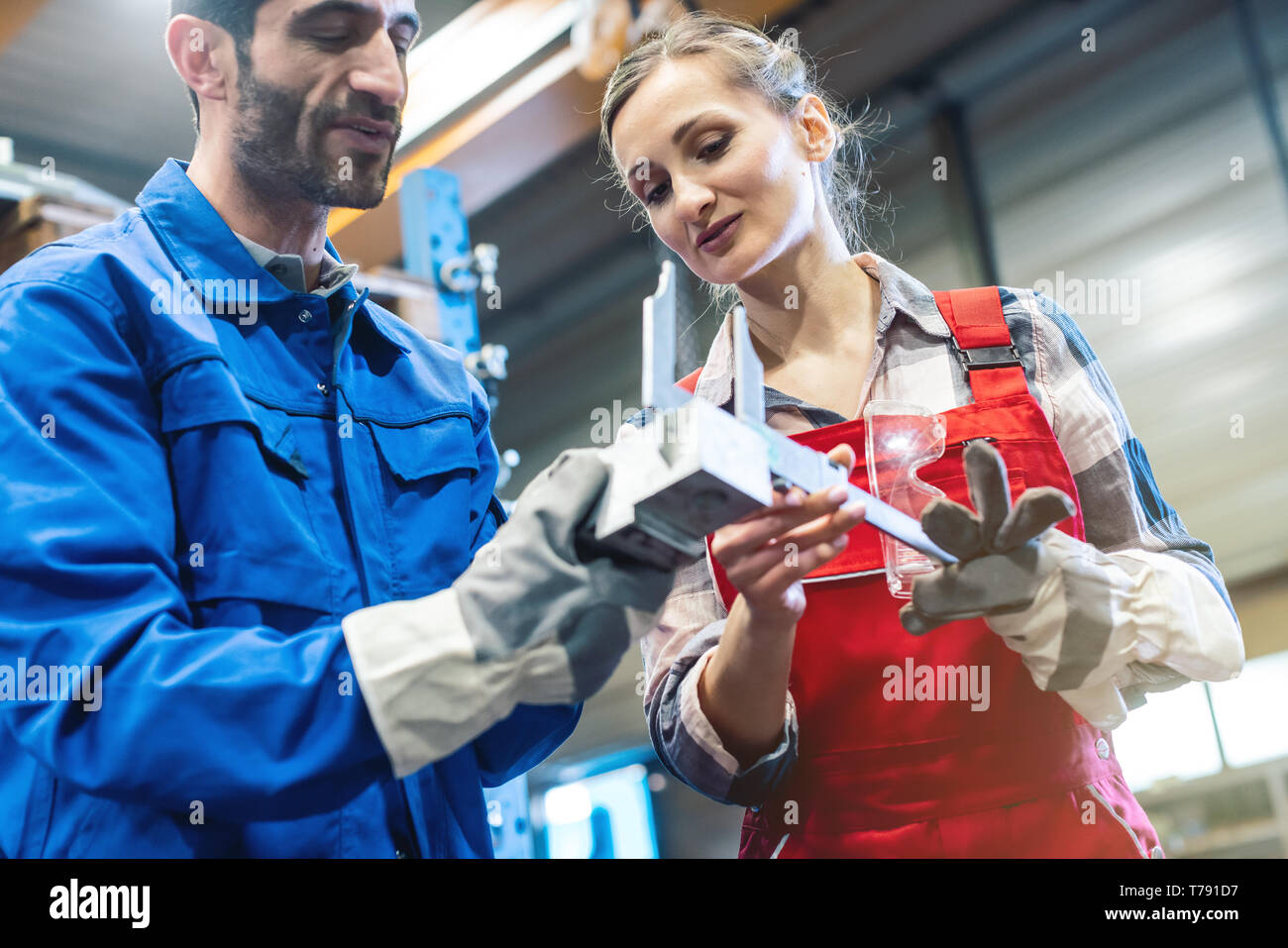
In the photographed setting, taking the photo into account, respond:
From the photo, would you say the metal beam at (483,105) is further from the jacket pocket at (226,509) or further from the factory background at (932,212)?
the jacket pocket at (226,509)

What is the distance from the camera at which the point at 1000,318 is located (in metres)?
1.62

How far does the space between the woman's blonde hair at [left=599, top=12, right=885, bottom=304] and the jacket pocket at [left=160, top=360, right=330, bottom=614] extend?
31.6 inches

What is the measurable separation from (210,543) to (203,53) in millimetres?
641

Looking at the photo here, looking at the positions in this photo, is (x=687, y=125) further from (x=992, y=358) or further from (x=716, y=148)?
(x=992, y=358)

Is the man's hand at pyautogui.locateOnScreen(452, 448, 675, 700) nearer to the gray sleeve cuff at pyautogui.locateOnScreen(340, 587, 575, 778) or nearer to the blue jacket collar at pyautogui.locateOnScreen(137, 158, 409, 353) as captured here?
the gray sleeve cuff at pyautogui.locateOnScreen(340, 587, 575, 778)

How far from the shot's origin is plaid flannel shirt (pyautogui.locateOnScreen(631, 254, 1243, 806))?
1365 millimetres

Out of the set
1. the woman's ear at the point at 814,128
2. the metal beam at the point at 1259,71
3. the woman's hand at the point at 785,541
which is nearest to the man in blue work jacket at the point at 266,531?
the woman's hand at the point at 785,541

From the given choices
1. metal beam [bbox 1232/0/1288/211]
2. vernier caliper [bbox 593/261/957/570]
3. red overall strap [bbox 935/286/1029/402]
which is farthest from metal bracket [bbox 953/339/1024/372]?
metal beam [bbox 1232/0/1288/211]

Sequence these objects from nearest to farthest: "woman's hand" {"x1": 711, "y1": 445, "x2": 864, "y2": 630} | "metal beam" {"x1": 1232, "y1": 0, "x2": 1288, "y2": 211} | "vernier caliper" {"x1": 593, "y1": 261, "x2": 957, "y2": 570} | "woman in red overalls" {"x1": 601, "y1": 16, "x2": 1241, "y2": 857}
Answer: "vernier caliper" {"x1": 593, "y1": 261, "x2": 957, "y2": 570}, "woman's hand" {"x1": 711, "y1": 445, "x2": 864, "y2": 630}, "woman in red overalls" {"x1": 601, "y1": 16, "x2": 1241, "y2": 857}, "metal beam" {"x1": 1232, "y1": 0, "x2": 1288, "y2": 211}

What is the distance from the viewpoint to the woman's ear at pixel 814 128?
1.81 m

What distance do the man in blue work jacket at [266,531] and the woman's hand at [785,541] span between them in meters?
0.14

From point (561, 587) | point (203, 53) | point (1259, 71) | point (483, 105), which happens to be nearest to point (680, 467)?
point (561, 587)

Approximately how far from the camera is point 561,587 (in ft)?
3.26
